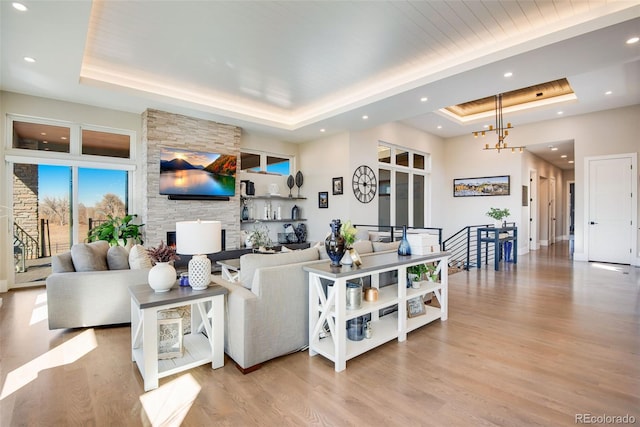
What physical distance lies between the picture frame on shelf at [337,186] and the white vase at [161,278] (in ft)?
15.9

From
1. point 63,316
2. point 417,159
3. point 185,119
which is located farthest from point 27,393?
point 417,159

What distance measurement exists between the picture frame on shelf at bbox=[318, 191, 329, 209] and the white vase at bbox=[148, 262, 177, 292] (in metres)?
5.03

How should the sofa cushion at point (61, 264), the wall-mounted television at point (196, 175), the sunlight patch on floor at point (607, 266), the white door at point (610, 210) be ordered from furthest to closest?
the white door at point (610, 210), the sunlight patch on floor at point (607, 266), the wall-mounted television at point (196, 175), the sofa cushion at point (61, 264)

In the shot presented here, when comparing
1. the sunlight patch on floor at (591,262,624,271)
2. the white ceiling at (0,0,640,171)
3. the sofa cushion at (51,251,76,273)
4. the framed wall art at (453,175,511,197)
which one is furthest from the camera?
the framed wall art at (453,175,511,197)

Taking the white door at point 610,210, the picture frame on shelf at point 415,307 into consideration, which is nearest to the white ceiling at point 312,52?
the white door at point 610,210

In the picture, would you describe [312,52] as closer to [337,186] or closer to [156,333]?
[337,186]

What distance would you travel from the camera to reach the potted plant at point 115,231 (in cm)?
515

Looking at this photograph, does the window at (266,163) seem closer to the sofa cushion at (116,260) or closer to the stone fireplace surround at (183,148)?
the stone fireplace surround at (183,148)

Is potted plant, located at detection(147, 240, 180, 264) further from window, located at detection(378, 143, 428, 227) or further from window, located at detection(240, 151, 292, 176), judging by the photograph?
window, located at detection(378, 143, 428, 227)

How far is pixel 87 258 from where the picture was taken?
346 centimetres

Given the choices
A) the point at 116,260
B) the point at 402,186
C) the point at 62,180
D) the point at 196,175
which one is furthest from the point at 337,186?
the point at 62,180

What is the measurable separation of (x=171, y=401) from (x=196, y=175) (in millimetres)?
4547

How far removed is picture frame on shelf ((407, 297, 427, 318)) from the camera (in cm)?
339

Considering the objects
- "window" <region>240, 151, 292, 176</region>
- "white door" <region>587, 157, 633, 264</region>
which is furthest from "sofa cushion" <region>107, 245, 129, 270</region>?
"white door" <region>587, 157, 633, 264</region>
